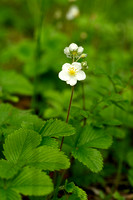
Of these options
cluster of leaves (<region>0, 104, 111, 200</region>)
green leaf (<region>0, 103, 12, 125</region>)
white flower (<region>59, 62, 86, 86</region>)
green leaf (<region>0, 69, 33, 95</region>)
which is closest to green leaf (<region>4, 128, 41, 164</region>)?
cluster of leaves (<region>0, 104, 111, 200</region>)

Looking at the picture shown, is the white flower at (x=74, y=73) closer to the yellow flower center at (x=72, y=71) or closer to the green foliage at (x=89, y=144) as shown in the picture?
the yellow flower center at (x=72, y=71)

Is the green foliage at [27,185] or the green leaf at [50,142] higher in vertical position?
the green leaf at [50,142]

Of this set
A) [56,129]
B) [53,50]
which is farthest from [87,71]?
[56,129]

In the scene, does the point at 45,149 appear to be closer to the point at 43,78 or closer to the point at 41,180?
the point at 41,180

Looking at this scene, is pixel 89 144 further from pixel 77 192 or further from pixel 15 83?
pixel 15 83

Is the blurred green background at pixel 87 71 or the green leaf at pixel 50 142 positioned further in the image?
the blurred green background at pixel 87 71

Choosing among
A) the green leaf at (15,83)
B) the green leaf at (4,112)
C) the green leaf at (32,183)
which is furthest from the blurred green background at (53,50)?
the green leaf at (32,183)
